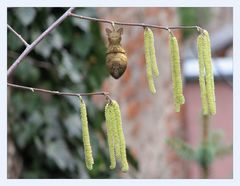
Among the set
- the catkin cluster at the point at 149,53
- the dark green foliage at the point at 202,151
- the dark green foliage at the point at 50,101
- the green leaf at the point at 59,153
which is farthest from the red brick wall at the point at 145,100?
the catkin cluster at the point at 149,53

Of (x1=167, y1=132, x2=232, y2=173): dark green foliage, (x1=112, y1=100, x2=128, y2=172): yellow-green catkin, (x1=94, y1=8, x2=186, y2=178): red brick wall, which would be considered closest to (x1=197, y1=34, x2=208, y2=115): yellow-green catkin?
(x1=112, y1=100, x2=128, y2=172): yellow-green catkin

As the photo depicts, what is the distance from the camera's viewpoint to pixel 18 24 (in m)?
2.50

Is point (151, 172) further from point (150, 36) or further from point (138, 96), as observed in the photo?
point (150, 36)

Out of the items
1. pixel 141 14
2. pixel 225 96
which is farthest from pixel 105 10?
pixel 225 96

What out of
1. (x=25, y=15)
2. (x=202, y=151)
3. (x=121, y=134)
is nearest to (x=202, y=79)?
(x=121, y=134)

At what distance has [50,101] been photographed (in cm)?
260

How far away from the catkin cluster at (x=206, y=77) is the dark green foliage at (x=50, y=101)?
120 cm

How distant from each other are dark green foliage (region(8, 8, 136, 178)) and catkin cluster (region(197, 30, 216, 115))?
1203 mm

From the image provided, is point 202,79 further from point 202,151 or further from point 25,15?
point 202,151

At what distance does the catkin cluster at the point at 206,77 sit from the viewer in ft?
4.23

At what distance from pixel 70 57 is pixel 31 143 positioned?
33 cm

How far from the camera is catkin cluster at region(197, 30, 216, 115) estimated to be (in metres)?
1.29

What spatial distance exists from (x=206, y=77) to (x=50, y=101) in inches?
52.9

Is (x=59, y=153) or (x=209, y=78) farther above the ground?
(x=209, y=78)
